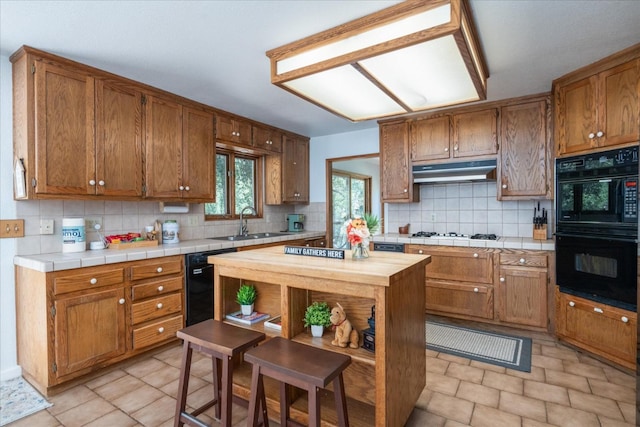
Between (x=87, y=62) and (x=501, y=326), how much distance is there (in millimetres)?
4339

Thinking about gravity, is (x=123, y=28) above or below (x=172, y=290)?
above

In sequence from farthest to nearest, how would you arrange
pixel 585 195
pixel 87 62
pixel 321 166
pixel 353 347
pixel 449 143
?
pixel 321 166, pixel 449 143, pixel 585 195, pixel 87 62, pixel 353 347

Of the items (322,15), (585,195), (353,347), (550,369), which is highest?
(322,15)

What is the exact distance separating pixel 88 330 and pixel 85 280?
1.19 feet

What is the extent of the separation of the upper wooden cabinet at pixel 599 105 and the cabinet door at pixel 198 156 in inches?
132

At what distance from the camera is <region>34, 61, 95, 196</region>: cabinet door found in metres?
2.31

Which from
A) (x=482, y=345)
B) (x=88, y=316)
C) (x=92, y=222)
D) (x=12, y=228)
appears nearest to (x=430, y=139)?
(x=482, y=345)

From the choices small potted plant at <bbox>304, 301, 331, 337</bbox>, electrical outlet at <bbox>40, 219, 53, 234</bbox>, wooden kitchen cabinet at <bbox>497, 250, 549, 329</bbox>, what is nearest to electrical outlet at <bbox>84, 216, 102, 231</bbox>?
electrical outlet at <bbox>40, 219, 53, 234</bbox>

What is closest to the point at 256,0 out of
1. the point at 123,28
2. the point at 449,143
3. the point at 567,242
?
the point at 123,28

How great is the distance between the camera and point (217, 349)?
157cm

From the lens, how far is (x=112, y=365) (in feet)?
8.32

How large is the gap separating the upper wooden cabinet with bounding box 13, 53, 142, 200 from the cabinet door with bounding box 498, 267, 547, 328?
3547mm

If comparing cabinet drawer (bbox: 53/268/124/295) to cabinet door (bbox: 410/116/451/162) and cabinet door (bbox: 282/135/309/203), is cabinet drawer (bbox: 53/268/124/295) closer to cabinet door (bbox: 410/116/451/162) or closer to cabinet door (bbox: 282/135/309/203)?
cabinet door (bbox: 282/135/309/203)

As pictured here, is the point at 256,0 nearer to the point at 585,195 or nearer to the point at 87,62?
the point at 87,62
